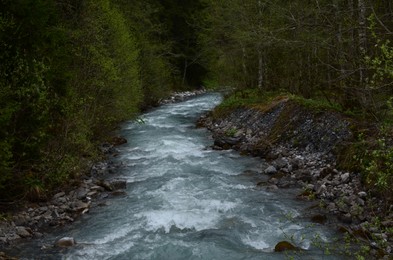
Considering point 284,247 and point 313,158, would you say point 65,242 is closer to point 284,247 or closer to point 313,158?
point 284,247

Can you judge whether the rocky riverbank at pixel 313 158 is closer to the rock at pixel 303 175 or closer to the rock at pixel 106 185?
the rock at pixel 303 175

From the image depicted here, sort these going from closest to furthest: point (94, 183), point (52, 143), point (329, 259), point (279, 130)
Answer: point (329, 259) < point (52, 143) < point (94, 183) < point (279, 130)

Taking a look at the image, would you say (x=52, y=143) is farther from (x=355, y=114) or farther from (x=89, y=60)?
(x=355, y=114)

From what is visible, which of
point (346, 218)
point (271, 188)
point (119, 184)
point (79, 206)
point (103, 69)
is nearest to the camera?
point (346, 218)

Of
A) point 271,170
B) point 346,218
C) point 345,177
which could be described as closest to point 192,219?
point 346,218

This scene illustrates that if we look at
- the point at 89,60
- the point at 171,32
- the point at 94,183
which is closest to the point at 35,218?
the point at 94,183

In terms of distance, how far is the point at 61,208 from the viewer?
1140 cm

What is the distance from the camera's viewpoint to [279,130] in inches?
716

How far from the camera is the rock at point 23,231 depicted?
9.70 metres

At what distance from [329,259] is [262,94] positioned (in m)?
17.0

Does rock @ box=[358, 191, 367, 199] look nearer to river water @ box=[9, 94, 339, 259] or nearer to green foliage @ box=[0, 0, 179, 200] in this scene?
river water @ box=[9, 94, 339, 259]

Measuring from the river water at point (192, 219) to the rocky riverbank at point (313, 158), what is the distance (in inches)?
26.1

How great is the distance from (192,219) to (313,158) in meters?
5.84

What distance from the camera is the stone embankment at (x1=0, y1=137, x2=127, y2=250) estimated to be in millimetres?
9820
